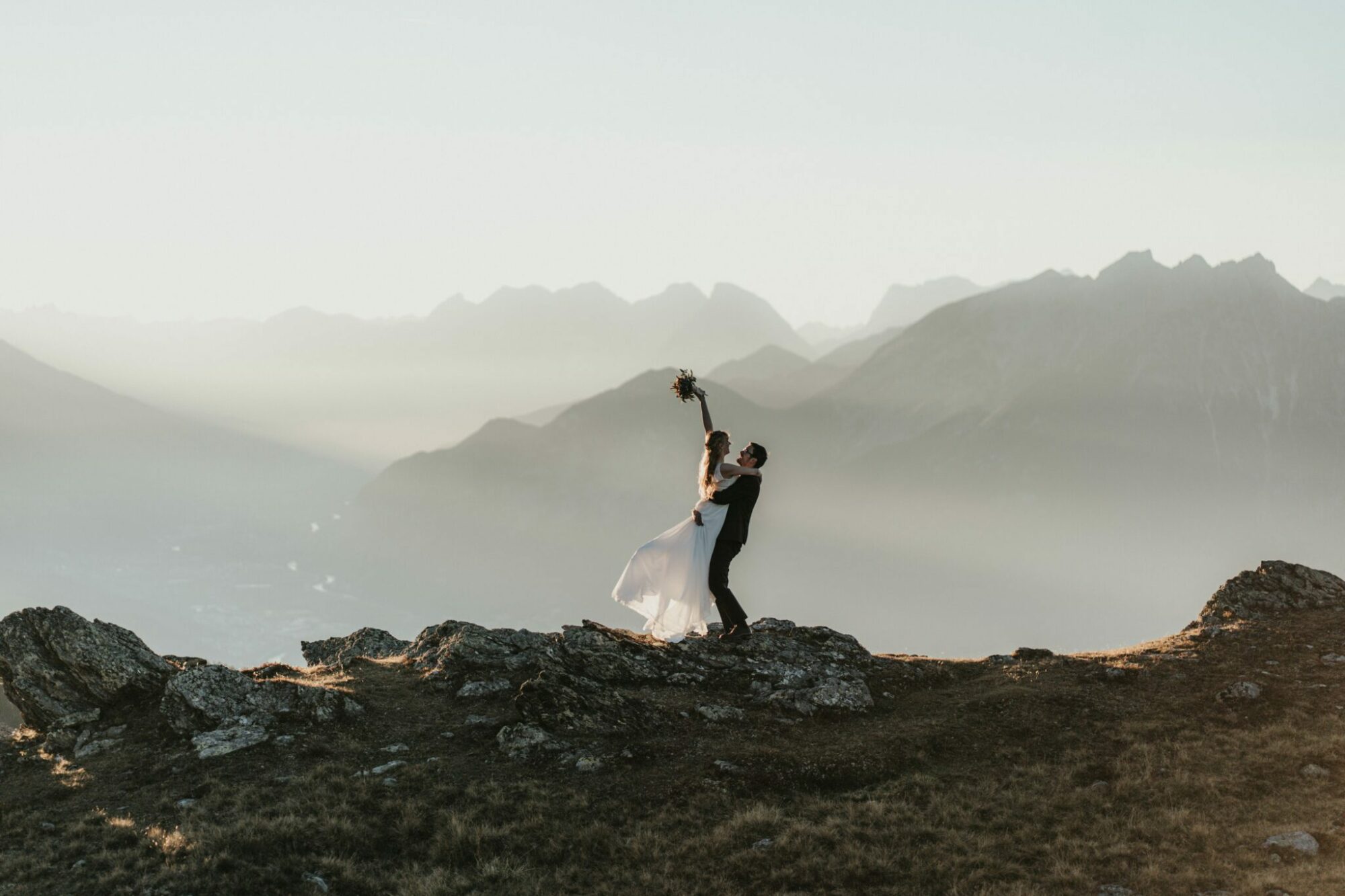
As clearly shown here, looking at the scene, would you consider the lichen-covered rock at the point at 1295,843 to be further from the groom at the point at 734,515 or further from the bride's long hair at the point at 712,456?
the bride's long hair at the point at 712,456

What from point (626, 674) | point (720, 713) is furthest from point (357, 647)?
point (720, 713)

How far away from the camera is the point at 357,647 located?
88.3 ft

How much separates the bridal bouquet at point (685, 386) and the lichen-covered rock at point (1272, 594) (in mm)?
16119

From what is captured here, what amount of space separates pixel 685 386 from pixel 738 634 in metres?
6.70

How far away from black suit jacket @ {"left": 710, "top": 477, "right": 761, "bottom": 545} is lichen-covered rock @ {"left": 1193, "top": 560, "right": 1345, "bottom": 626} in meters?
14.1

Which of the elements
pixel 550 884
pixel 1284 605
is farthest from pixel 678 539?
pixel 1284 605

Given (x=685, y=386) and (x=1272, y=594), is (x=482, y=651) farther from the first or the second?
(x=1272, y=594)

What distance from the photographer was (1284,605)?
78.8 feet

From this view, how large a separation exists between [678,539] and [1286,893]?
13.0 metres

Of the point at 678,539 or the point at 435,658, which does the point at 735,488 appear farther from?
the point at 435,658

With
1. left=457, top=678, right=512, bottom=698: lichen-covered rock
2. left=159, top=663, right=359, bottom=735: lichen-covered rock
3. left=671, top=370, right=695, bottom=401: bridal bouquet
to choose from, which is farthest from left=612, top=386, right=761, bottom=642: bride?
left=159, top=663, right=359, bottom=735: lichen-covered rock

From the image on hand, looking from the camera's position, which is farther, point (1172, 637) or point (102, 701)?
point (1172, 637)

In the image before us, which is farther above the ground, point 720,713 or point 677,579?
point 677,579

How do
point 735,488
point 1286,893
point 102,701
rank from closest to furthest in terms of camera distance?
point 1286,893
point 102,701
point 735,488
